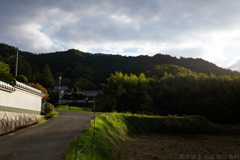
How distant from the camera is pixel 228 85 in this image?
→ 71.1ft

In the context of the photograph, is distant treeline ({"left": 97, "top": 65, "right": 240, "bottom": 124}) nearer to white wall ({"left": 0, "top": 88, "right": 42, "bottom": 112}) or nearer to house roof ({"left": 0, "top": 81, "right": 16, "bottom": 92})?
white wall ({"left": 0, "top": 88, "right": 42, "bottom": 112})

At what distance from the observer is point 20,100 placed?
8.16 metres

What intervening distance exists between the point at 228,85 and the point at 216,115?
4.57 metres

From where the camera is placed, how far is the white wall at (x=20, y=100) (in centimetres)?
674

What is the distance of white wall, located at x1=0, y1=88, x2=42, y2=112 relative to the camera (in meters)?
6.74

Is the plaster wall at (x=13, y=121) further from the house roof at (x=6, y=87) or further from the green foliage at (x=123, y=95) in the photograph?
the green foliage at (x=123, y=95)

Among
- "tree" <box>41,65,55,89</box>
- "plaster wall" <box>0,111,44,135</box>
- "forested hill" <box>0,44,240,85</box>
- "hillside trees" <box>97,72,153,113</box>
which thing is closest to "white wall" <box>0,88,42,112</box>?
"plaster wall" <box>0,111,44,135</box>

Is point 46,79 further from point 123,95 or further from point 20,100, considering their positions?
point 20,100

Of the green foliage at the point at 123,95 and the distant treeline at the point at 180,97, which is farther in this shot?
the green foliage at the point at 123,95

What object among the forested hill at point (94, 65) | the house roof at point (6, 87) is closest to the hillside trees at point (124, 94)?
the house roof at point (6, 87)

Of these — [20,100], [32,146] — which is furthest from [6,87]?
[32,146]

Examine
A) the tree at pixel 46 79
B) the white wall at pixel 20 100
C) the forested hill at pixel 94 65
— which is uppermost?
the forested hill at pixel 94 65

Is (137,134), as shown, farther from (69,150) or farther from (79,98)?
(79,98)

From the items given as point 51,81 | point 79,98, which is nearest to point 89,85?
point 51,81
